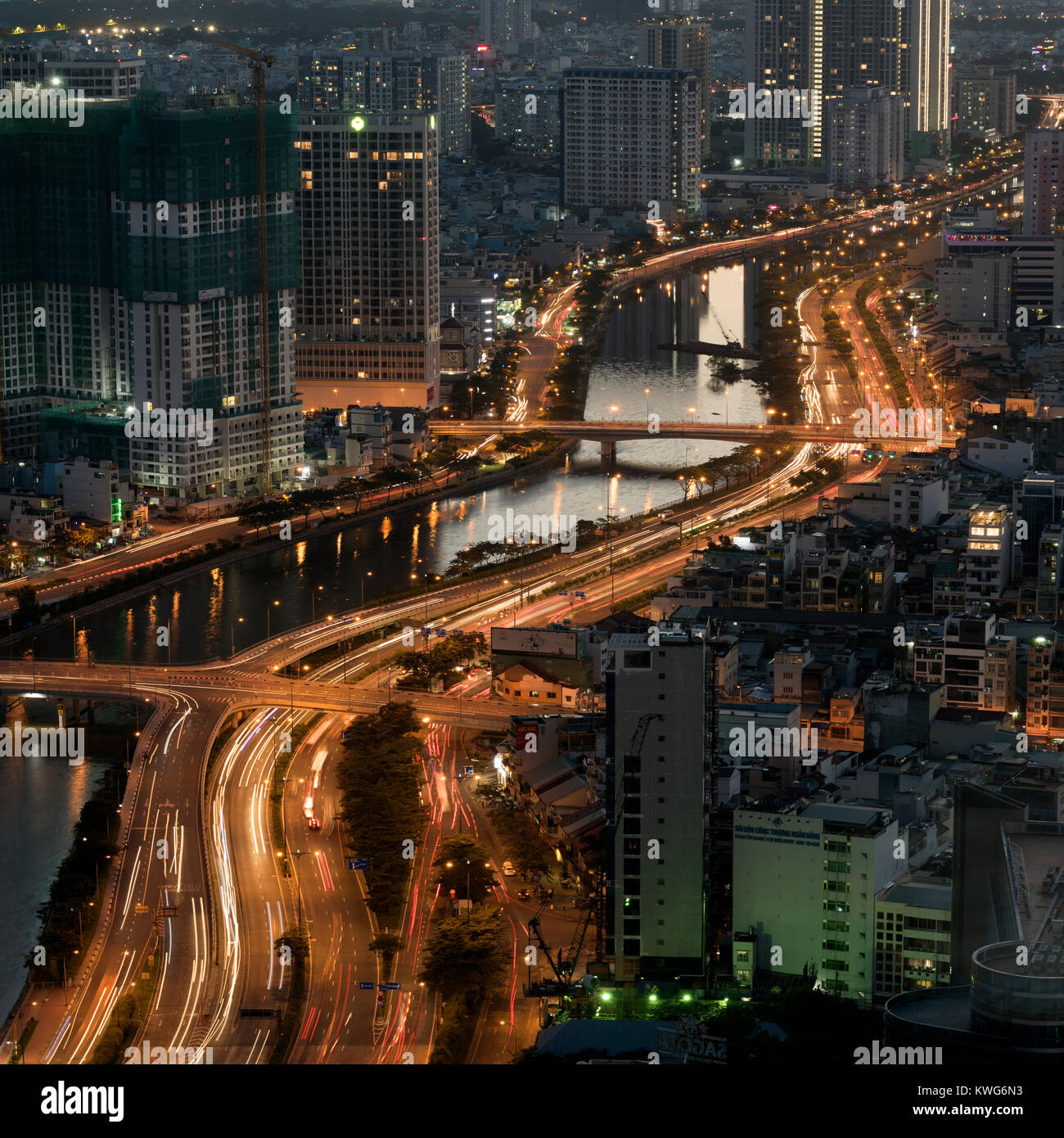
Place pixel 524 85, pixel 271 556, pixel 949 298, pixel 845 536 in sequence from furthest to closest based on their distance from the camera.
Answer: pixel 524 85, pixel 949 298, pixel 271 556, pixel 845 536

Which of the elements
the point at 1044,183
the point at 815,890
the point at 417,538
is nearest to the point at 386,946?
the point at 815,890

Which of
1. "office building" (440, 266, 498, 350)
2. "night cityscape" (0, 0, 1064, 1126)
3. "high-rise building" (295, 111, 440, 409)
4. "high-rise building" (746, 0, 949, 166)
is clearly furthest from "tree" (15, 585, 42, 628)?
"high-rise building" (746, 0, 949, 166)

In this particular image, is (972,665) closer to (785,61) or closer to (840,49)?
(840,49)

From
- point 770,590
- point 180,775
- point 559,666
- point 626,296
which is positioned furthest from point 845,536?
point 626,296

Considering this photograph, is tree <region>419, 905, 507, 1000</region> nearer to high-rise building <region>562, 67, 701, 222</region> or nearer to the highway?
the highway

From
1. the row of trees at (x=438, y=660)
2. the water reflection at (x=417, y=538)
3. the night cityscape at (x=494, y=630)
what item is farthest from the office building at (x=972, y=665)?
the water reflection at (x=417, y=538)

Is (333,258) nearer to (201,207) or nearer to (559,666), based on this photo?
(201,207)
